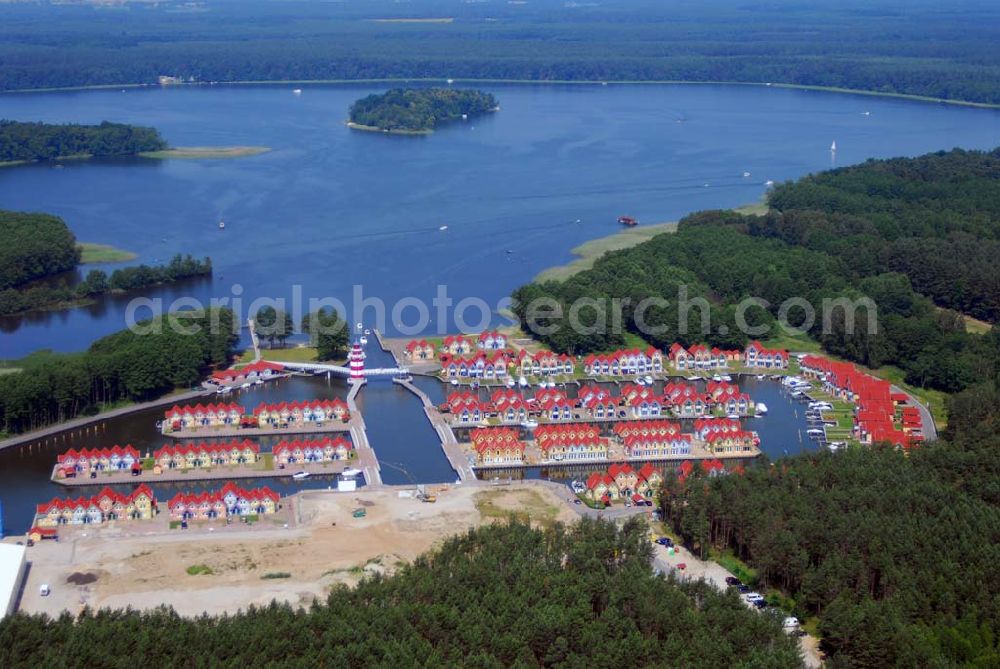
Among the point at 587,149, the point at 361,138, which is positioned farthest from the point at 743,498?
the point at 361,138

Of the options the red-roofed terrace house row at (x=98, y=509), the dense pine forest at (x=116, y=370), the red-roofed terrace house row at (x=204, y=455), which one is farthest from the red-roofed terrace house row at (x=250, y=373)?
the red-roofed terrace house row at (x=98, y=509)

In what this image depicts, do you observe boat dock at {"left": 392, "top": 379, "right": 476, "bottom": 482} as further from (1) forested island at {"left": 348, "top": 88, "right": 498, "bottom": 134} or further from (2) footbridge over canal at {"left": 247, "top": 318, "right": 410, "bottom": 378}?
(1) forested island at {"left": 348, "top": 88, "right": 498, "bottom": 134}

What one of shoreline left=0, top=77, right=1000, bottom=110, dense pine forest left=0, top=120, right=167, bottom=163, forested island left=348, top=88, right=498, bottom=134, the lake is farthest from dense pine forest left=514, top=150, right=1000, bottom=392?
shoreline left=0, top=77, right=1000, bottom=110

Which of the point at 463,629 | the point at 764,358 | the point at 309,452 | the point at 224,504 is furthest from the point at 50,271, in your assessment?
the point at 463,629

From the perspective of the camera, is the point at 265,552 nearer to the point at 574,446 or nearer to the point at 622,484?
the point at 622,484

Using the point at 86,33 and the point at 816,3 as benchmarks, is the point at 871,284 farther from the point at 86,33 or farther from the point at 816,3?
the point at 816,3

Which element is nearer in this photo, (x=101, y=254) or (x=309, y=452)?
(x=309, y=452)
